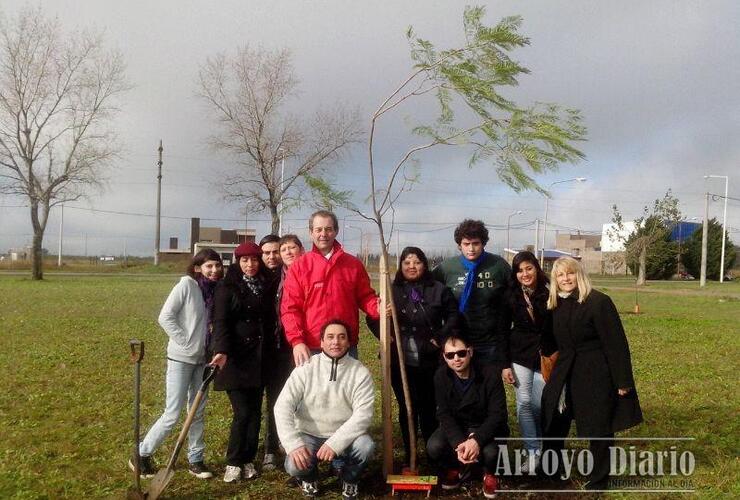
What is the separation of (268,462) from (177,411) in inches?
35.3

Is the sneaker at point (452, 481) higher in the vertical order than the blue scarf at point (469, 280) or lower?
lower

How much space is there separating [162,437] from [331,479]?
4.52 ft

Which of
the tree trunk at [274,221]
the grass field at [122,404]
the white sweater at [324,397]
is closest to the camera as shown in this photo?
the white sweater at [324,397]

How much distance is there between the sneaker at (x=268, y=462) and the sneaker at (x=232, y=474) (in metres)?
0.31

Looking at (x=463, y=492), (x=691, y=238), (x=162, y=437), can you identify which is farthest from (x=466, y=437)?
(x=691, y=238)

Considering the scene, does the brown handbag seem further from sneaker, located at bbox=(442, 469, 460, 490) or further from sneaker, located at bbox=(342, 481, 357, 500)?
sneaker, located at bbox=(342, 481, 357, 500)

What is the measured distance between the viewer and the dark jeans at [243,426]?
5.14 meters

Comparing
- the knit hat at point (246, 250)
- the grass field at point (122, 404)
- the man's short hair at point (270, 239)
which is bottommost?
the grass field at point (122, 404)

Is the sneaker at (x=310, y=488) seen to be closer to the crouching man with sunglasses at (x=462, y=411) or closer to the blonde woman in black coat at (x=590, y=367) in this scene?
the crouching man with sunglasses at (x=462, y=411)

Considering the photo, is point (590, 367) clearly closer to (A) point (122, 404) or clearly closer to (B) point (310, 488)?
(B) point (310, 488)

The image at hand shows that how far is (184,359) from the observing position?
204 inches

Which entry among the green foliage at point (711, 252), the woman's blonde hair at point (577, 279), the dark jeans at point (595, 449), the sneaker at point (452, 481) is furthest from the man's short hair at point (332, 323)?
the green foliage at point (711, 252)

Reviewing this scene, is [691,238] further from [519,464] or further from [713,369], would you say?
[519,464]

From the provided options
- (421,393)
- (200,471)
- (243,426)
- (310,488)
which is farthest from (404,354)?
(200,471)
